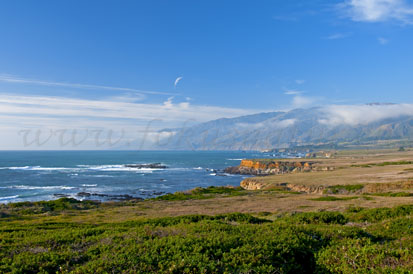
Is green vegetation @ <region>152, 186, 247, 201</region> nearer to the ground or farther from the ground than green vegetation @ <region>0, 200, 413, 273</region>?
nearer to the ground

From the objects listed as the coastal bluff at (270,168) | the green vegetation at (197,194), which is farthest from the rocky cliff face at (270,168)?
the green vegetation at (197,194)

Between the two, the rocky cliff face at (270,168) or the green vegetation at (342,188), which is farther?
the rocky cliff face at (270,168)

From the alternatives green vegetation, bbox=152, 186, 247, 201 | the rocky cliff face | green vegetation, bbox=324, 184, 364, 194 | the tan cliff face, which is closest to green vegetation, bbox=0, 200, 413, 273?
green vegetation, bbox=324, 184, 364, 194

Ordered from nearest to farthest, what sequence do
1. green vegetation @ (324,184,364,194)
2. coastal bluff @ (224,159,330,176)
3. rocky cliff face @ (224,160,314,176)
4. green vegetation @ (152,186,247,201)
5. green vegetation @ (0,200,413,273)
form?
green vegetation @ (0,200,413,273) < green vegetation @ (324,184,364,194) < green vegetation @ (152,186,247,201) < coastal bluff @ (224,159,330,176) < rocky cliff face @ (224,160,314,176)

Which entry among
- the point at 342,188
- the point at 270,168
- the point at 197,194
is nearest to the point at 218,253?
the point at 342,188

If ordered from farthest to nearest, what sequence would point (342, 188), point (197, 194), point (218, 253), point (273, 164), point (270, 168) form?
point (273, 164), point (270, 168), point (197, 194), point (342, 188), point (218, 253)

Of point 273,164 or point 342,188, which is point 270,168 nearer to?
point 273,164

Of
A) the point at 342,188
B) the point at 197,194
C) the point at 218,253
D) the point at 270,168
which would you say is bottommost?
the point at 270,168

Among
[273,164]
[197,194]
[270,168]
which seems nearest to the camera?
[197,194]

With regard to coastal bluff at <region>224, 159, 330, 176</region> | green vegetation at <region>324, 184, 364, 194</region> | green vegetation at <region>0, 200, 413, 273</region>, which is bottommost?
coastal bluff at <region>224, 159, 330, 176</region>

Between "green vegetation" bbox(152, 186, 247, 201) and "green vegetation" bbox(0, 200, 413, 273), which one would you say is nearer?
"green vegetation" bbox(0, 200, 413, 273)

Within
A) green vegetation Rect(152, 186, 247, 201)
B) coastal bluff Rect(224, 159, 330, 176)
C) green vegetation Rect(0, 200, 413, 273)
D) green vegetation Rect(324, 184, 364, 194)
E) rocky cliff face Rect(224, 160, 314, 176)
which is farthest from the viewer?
rocky cliff face Rect(224, 160, 314, 176)

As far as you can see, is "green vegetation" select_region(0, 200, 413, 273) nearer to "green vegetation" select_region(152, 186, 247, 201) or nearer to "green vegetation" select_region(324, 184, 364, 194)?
"green vegetation" select_region(324, 184, 364, 194)

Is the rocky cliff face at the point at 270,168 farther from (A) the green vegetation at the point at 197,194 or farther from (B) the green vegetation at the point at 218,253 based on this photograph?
(B) the green vegetation at the point at 218,253
